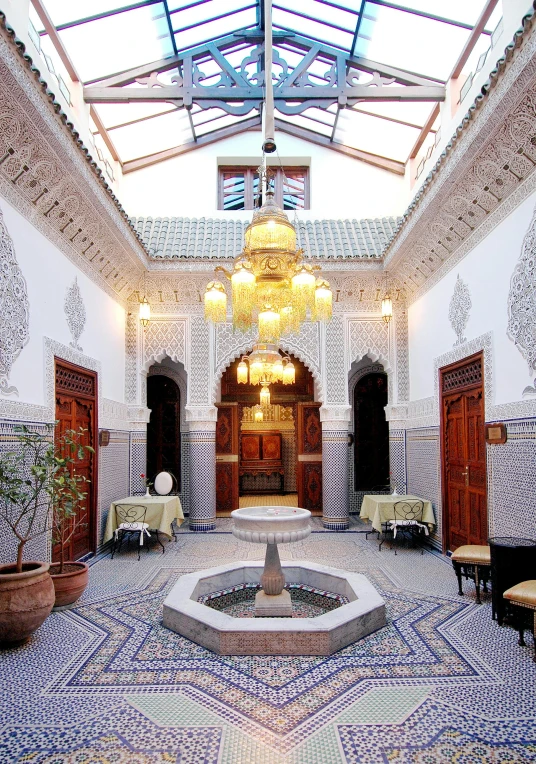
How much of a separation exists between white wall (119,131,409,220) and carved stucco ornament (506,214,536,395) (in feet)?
13.2

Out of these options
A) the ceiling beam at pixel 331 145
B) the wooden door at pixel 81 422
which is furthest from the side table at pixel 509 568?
the ceiling beam at pixel 331 145

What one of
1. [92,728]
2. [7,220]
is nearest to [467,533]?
[92,728]

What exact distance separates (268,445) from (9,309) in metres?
7.28

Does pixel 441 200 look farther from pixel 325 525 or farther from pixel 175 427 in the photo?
pixel 175 427

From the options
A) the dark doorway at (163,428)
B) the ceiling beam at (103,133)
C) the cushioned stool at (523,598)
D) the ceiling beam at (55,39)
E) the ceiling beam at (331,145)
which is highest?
the ceiling beam at (331,145)

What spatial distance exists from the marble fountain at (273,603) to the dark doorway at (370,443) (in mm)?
4161

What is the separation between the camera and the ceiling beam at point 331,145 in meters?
7.34

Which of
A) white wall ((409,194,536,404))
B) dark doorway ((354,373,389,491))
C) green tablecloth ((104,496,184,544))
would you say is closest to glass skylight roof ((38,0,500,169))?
→ white wall ((409,194,536,404))

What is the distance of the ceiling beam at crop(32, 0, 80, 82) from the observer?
425cm

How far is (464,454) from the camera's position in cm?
491

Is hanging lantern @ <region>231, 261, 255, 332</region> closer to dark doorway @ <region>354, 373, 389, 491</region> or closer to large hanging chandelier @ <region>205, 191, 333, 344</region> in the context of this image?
large hanging chandelier @ <region>205, 191, 333, 344</region>

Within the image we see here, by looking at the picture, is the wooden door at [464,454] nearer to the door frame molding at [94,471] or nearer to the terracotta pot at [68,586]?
the terracotta pot at [68,586]

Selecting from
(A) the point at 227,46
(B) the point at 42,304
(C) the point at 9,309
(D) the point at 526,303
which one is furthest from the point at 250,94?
(D) the point at 526,303

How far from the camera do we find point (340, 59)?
503 centimetres
